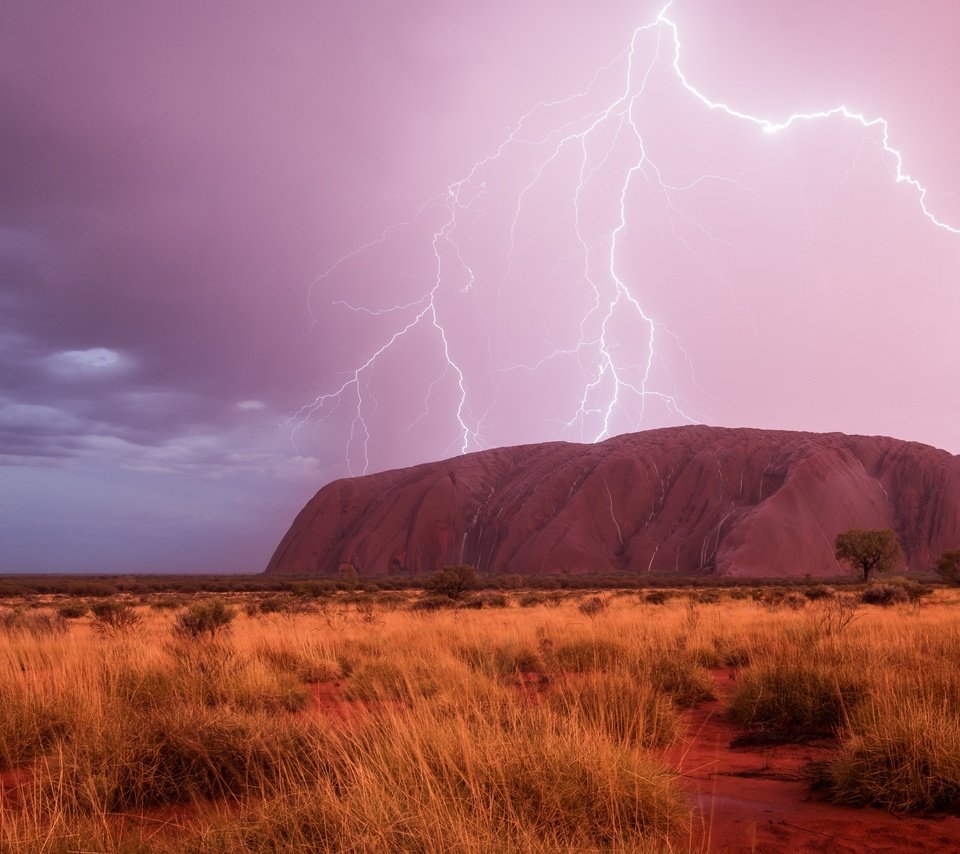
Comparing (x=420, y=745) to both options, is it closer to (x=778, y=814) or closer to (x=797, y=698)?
(x=778, y=814)

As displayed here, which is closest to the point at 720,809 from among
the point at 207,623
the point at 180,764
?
the point at 180,764

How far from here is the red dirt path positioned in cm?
343

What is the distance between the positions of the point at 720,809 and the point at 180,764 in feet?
12.1

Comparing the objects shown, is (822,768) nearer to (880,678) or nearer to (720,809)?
(720,809)

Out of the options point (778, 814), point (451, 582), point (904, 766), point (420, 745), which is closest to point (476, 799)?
Result: point (420, 745)

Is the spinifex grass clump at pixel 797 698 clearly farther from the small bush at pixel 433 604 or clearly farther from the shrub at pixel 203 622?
the small bush at pixel 433 604

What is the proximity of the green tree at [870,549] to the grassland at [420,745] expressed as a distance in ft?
137

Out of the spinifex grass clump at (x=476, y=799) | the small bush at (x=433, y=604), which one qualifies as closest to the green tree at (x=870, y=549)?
the small bush at (x=433, y=604)

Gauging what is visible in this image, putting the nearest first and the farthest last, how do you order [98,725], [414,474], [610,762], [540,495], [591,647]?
[610,762] → [98,725] → [591,647] → [540,495] → [414,474]

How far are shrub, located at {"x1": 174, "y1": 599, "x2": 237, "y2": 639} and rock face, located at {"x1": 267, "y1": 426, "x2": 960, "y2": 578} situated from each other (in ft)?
185

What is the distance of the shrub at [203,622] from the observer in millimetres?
12297

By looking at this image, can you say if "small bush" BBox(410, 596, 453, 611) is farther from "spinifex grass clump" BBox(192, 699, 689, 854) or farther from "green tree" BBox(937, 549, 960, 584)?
"green tree" BBox(937, 549, 960, 584)

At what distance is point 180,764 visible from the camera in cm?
452

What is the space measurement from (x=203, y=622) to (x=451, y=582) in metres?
18.1
